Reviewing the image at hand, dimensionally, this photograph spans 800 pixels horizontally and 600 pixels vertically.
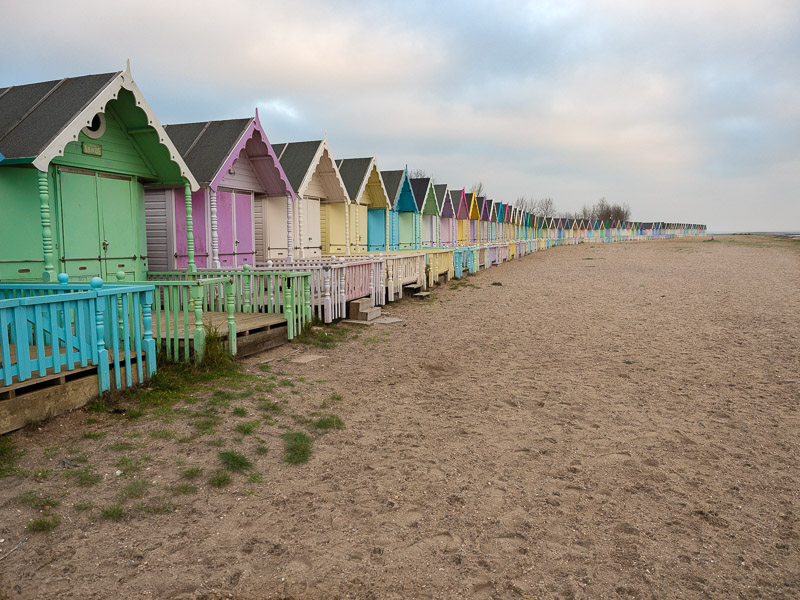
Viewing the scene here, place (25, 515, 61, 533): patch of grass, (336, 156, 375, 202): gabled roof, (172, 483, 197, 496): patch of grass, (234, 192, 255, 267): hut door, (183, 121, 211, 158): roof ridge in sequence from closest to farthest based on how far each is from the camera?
(25, 515, 61, 533): patch of grass
(172, 483, 197, 496): patch of grass
(183, 121, 211, 158): roof ridge
(234, 192, 255, 267): hut door
(336, 156, 375, 202): gabled roof

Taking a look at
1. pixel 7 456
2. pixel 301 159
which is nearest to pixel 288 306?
pixel 7 456

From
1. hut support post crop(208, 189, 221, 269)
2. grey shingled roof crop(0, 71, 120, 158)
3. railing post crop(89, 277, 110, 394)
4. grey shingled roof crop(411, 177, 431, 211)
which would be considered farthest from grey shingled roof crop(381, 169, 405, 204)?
railing post crop(89, 277, 110, 394)

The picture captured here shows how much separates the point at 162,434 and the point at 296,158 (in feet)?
40.0

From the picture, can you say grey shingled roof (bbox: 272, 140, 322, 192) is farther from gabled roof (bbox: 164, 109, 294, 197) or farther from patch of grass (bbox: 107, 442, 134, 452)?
patch of grass (bbox: 107, 442, 134, 452)

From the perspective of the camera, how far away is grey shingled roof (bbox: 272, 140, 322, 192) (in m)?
15.7

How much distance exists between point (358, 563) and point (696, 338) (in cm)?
923

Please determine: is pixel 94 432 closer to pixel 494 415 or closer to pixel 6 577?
pixel 6 577

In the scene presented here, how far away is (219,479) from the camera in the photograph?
451cm

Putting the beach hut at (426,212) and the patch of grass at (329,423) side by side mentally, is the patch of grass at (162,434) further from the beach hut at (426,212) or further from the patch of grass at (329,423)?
the beach hut at (426,212)

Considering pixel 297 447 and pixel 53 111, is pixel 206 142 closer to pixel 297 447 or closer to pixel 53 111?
pixel 53 111

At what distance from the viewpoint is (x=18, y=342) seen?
201 inches

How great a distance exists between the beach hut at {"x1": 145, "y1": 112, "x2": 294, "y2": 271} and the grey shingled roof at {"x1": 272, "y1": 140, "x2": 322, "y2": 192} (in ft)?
3.01

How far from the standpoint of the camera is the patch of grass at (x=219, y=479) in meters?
4.47

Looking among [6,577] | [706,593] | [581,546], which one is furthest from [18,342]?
[706,593]
